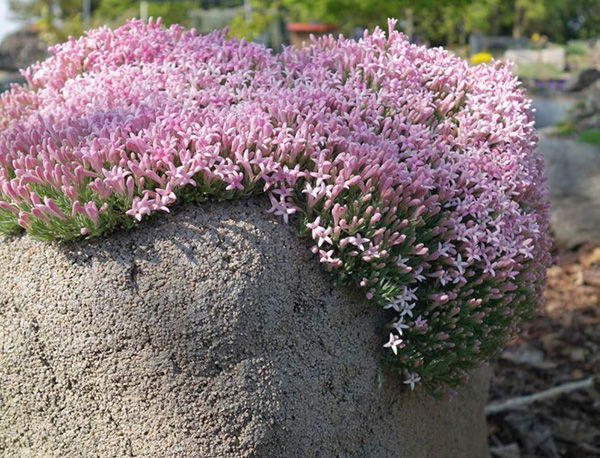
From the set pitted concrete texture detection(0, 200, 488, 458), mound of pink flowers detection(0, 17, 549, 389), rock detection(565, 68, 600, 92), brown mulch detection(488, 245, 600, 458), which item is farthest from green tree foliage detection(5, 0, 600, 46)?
pitted concrete texture detection(0, 200, 488, 458)

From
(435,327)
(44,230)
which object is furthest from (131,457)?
(435,327)

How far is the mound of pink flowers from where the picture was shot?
8.58ft

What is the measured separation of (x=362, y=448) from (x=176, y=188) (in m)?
1.31

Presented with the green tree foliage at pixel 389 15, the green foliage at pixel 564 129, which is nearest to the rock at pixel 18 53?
the green tree foliage at pixel 389 15

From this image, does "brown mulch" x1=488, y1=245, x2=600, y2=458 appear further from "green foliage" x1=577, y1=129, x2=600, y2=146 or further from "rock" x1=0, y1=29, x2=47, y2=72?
"rock" x1=0, y1=29, x2=47, y2=72

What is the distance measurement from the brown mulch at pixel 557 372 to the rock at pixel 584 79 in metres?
15.6

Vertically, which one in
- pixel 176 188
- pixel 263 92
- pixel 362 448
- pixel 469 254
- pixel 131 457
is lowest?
pixel 362 448

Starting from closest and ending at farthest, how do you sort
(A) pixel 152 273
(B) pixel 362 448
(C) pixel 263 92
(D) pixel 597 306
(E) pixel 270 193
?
1. (A) pixel 152 273
2. (E) pixel 270 193
3. (B) pixel 362 448
4. (C) pixel 263 92
5. (D) pixel 597 306

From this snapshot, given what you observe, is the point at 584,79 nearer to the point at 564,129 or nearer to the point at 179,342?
the point at 564,129

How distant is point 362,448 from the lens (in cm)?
293

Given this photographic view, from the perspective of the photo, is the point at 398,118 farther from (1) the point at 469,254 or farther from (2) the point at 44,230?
(2) the point at 44,230

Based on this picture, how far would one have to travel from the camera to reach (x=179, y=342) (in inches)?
98.3

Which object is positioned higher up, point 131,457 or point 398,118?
point 398,118

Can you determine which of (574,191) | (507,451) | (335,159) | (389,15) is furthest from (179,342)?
(389,15)
